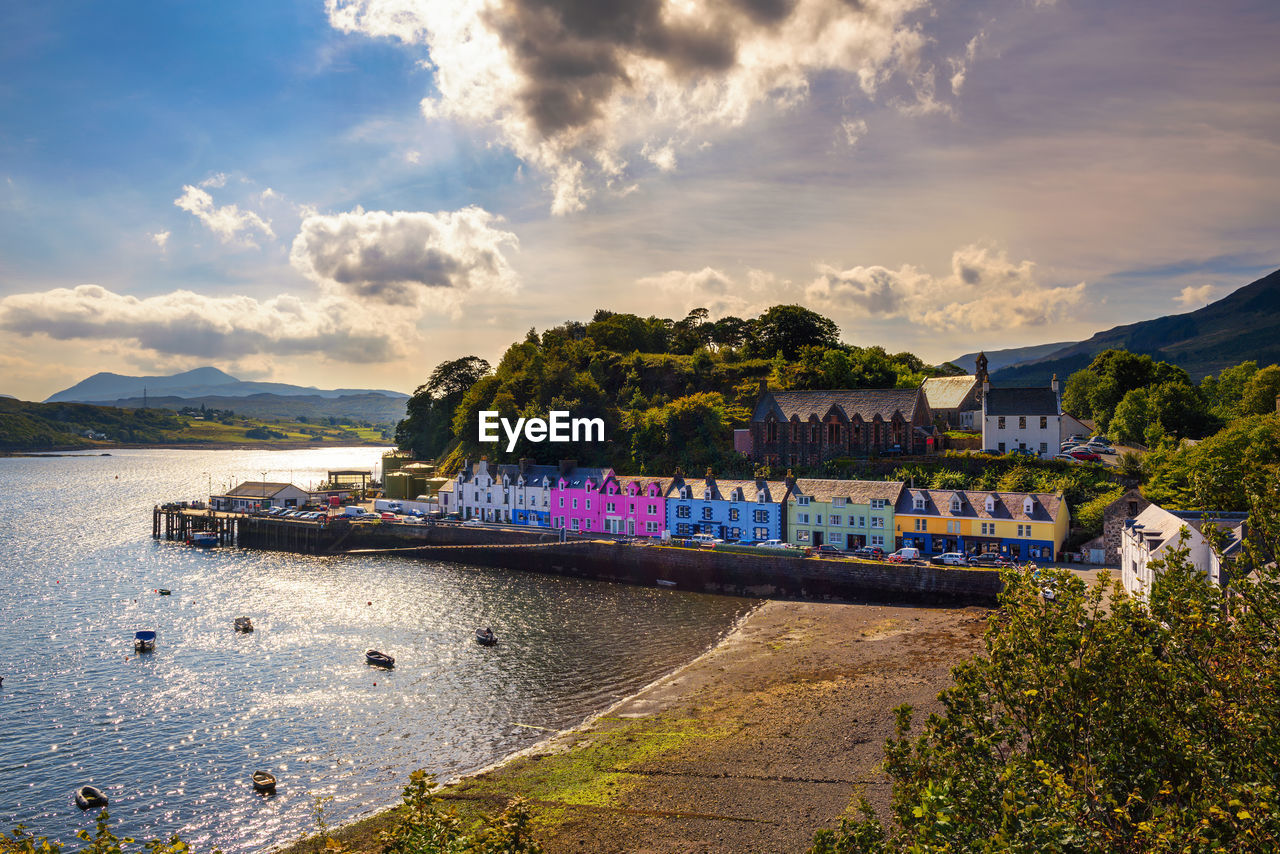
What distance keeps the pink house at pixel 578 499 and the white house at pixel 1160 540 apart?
45803mm

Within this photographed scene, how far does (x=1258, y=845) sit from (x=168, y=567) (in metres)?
84.3

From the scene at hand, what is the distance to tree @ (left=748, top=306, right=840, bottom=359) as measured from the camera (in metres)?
112

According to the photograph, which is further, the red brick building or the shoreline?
the red brick building

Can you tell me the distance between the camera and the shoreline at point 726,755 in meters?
23.8

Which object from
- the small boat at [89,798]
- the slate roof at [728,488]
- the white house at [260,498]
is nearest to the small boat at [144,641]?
the small boat at [89,798]

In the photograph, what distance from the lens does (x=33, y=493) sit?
456ft

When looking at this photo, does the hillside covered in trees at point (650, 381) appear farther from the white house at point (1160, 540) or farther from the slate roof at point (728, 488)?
the white house at point (1160, 540)

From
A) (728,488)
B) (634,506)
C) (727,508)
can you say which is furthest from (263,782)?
(728,488)

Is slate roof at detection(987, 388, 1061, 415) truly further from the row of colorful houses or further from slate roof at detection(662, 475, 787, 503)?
slate roof at detection(662, 475, 787, 503)

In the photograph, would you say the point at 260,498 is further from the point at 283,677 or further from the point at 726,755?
the point at 726,755

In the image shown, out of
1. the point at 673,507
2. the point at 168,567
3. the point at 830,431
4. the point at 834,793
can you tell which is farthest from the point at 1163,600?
the point at 168,567

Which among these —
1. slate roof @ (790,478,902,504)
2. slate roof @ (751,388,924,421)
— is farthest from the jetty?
slate roof @ (751,388,924,421)

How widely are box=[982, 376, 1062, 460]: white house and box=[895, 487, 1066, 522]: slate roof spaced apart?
50.0ft

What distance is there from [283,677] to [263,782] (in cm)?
1352
